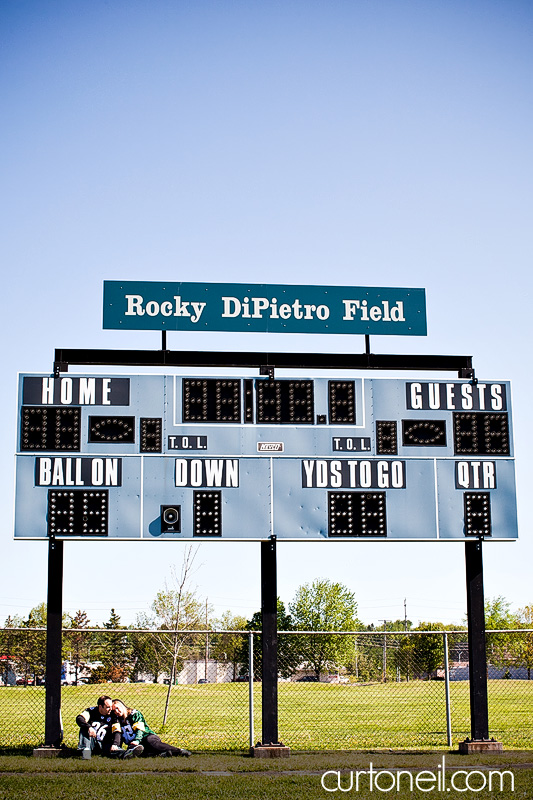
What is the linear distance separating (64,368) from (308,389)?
3.95 m

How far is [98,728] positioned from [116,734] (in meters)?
0.35

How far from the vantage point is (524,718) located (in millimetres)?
20844

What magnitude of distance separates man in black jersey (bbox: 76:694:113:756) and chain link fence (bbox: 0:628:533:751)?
1132 millimetres

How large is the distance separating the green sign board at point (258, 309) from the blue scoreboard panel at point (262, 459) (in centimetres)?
106

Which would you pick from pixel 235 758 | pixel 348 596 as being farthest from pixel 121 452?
pixel 348 596

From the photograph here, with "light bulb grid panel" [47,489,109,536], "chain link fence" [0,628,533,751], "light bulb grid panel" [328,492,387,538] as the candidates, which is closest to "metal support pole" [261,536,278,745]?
"chain link fence" [0,628,533,751]

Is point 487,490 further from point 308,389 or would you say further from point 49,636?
point 49,636

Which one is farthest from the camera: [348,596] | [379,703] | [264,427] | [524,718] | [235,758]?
[348,596]

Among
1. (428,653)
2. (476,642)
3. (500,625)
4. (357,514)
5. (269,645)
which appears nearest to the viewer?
(269,645)

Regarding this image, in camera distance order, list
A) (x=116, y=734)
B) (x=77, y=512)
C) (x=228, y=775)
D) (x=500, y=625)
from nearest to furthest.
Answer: (x=228, y=775), (x=116, y=734), (x=77, y=512), (x=500, y=625)

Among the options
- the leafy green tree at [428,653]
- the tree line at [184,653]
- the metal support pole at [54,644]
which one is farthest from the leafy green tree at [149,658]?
the leafy green tree at [428,653]

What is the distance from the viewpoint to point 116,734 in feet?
44.0

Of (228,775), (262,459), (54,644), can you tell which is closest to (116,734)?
(54,644)

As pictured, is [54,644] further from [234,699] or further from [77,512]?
[234,699]
